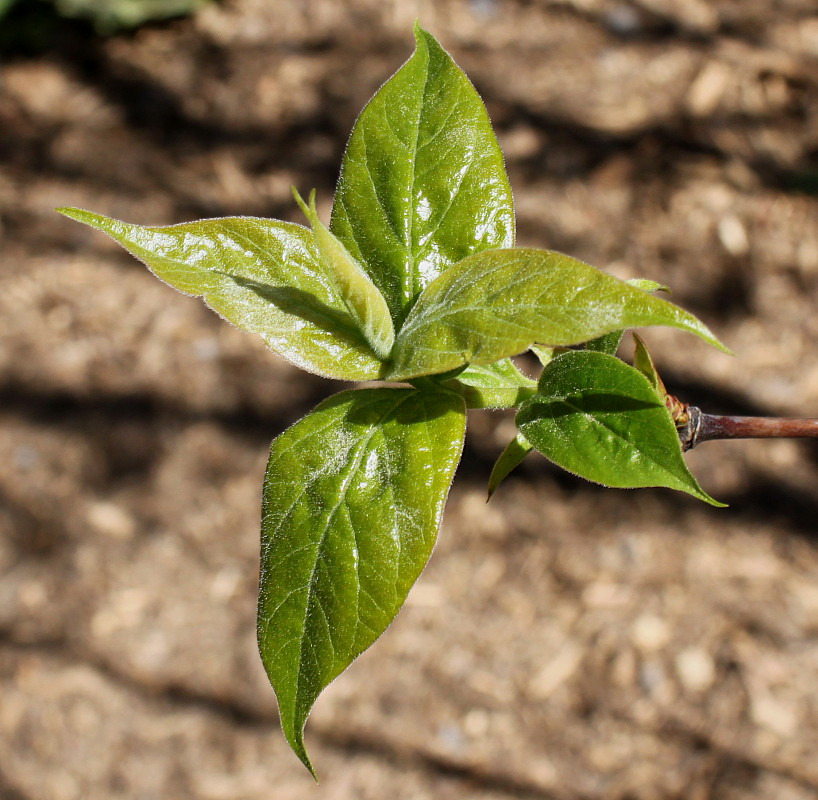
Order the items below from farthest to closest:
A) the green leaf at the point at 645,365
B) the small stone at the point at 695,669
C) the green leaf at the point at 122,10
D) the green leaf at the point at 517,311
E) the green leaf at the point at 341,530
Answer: the green leaf at the point at 122,10 → the small stone at the point at 695,669 → the green leaf at the point at 645,365 → the green leaf at the point at 341,530 → the green leaf at the point at 517,311

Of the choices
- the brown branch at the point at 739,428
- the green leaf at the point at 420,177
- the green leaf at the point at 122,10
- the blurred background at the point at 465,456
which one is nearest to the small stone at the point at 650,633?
the blurred background at the point at 465,456

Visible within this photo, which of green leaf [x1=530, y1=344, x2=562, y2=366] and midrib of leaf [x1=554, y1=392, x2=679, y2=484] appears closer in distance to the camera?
midrib of leaf [x1=554, y1=392, x2=679, y2=484]

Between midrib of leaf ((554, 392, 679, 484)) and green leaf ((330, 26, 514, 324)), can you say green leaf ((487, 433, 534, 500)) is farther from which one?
green leaf ((330, 26, 514, 324))

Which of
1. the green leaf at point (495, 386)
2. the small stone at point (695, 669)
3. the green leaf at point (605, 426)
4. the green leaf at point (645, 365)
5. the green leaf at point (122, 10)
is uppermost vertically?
the green leaf at point (605, 426)

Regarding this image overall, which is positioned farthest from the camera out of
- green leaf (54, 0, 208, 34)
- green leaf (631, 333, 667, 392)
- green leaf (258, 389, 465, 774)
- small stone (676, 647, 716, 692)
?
green leaf (54, 0, 208, 34)

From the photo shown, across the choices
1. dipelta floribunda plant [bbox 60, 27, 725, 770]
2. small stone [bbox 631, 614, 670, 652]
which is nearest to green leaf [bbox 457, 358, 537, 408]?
dipelta floribunda plant [bbox 60, 27, 725, 770]

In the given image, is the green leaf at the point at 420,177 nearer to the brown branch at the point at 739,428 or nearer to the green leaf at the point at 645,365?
the green leaf at the point at 645,365

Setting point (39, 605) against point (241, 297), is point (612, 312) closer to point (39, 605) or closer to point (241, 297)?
point (241, 297)
